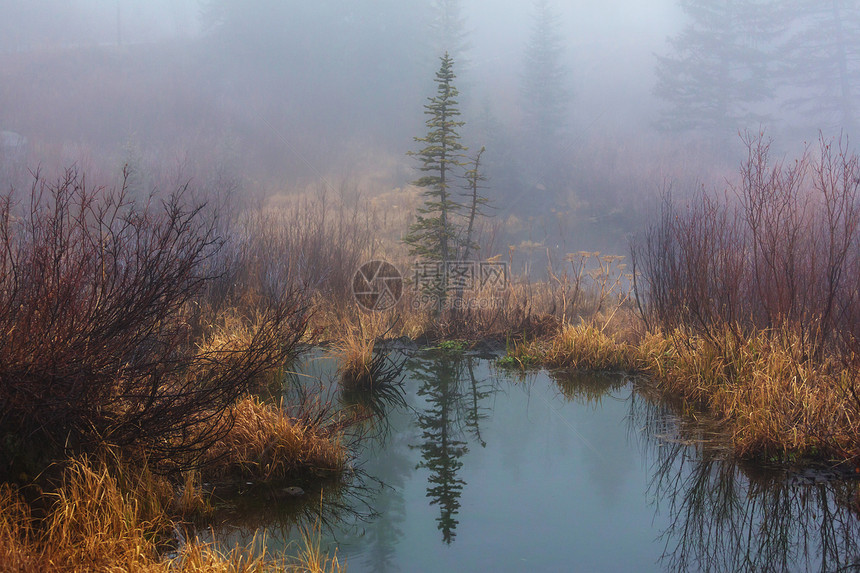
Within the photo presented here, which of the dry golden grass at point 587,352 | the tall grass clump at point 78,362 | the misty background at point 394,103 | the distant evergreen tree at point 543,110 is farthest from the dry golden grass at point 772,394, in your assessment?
the distant evergreen tree at point 543,110

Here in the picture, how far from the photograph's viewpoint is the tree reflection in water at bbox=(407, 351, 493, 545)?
4875mm

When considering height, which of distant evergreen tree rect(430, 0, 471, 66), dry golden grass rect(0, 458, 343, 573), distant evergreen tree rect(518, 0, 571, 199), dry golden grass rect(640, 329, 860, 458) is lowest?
dry golden grass rect(0, 458, 343, 573)

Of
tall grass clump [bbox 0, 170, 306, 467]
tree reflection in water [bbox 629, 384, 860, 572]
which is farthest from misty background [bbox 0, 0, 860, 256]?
tall grass clump [bbox 0, 170, 306, 467]

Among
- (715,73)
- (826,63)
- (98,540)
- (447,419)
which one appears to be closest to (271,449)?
(98,540)

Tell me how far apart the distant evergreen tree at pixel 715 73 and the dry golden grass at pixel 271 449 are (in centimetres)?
2993

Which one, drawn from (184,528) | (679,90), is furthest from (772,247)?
(679,90)

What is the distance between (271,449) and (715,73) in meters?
32.0

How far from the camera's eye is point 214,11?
4150 cm

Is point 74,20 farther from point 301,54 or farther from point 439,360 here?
point 439,360

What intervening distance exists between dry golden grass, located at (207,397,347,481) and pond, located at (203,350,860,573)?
29 centimetres

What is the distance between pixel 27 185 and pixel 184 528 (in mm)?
19751

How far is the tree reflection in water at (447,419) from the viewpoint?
4.88 metres

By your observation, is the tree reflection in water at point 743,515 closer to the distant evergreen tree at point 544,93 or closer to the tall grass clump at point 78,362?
the tall grass clump at point 78,362

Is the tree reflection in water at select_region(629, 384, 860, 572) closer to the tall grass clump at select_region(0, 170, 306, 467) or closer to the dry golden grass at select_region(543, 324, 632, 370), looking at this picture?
the dry golden grass at select_region(543, 324, 632, 370)
